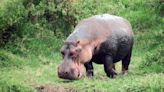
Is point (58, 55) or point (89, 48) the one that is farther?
point (58, 55)

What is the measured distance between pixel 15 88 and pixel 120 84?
182 centimetres

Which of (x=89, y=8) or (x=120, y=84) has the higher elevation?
(x=89, y=8)

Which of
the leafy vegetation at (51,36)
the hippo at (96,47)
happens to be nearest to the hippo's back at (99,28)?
the hippo at (96,47)

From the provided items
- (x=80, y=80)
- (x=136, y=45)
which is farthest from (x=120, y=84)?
(x=136, y=45)

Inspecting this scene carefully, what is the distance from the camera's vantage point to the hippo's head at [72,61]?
1015 centimetres

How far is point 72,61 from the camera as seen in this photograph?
10242 millimetres

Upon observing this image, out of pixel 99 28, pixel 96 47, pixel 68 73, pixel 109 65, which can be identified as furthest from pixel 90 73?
pixel 68 73

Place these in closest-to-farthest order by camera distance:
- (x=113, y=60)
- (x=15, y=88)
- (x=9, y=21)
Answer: (x=15, y=88) < (x=113, y=60) < (x=9, y=21)

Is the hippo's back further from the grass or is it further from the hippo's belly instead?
the grass

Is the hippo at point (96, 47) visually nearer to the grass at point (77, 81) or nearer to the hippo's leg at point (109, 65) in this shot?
the hippo's leg at point (109, 65)

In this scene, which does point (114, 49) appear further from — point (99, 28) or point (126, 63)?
point (126, 63)

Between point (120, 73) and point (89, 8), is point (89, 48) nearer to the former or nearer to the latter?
point (120, 73)

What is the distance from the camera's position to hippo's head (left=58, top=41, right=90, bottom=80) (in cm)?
1015

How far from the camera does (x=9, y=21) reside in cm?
1338
